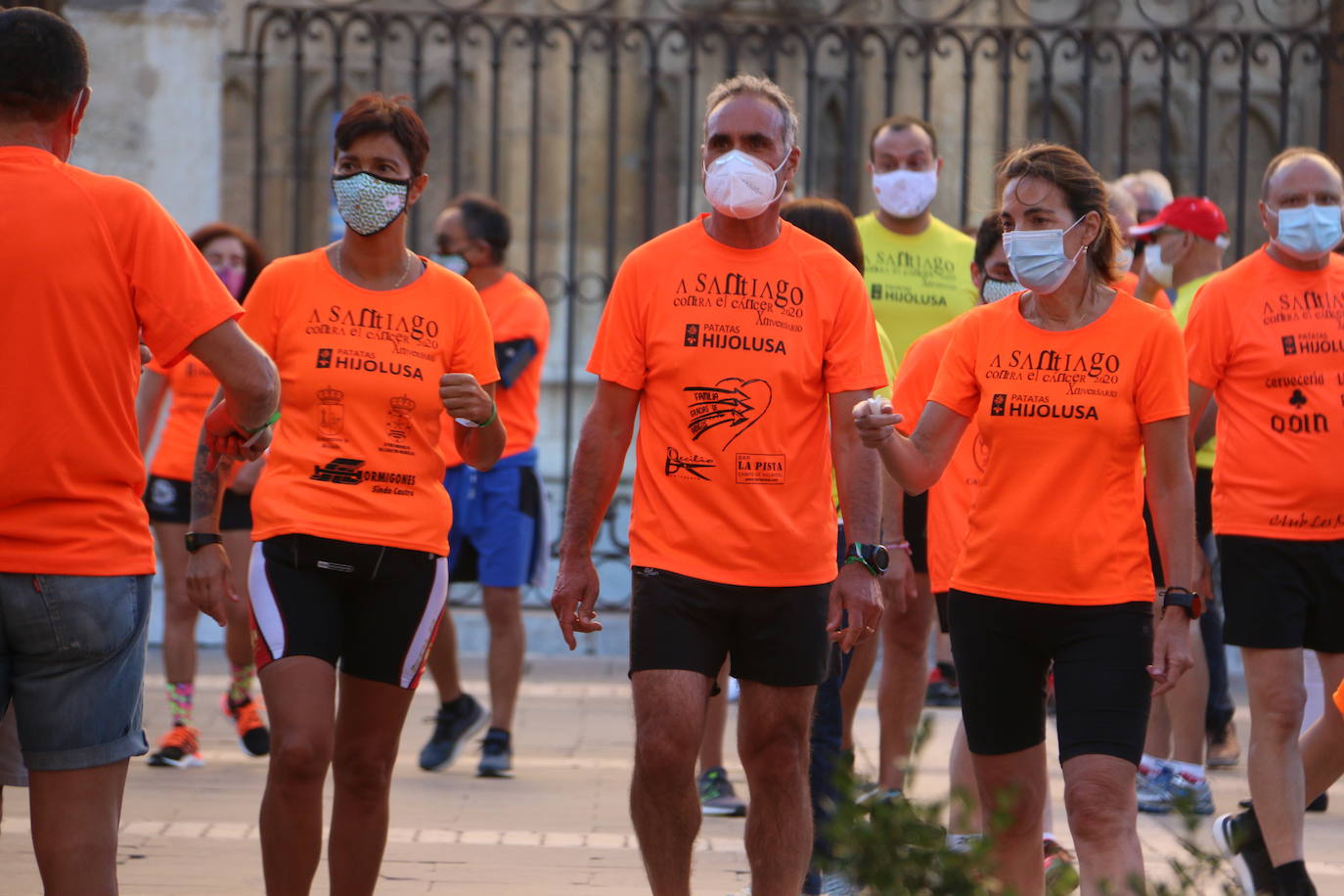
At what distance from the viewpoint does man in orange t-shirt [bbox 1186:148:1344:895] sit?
548 centimetres

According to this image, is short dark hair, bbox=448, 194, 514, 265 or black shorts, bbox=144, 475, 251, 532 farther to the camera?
short dark hair, bbox=448, 194, 514, 265

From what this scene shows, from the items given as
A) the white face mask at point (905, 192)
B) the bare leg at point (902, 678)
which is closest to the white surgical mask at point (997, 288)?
the bare leg at point (902, 678)

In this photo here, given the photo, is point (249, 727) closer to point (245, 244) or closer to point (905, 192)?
point (245, 244)

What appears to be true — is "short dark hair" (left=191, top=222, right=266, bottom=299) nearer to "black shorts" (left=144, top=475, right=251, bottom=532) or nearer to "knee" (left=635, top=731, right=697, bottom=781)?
"black shorts" (left=144, top=475, right=251, bottom=532)

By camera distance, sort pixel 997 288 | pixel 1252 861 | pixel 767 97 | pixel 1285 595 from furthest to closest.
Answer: pixel 997 288
pixel 1285 595
pixel 1252 861
pixel 767 97

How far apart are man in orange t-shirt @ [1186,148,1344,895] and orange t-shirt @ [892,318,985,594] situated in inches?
27.6

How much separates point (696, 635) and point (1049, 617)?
0.80 meters

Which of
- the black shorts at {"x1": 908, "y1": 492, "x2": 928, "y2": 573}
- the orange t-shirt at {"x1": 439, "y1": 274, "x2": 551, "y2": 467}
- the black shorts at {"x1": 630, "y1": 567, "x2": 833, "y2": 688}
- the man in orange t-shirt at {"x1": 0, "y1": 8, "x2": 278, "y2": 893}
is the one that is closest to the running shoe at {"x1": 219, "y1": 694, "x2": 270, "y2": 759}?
the orange t-shirt at {"x1": 439, "y1": 274, "x2": 551, "y2": 467}

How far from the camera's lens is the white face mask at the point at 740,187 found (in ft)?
15.3

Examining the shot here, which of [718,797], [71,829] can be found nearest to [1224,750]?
[718,797]

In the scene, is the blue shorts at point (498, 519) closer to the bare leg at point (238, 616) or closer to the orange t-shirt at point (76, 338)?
the bare leg at point (238, 616)

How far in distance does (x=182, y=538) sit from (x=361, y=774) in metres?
3.43

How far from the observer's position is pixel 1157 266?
821 centimetres

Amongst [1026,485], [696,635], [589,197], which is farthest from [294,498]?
[589,197]
